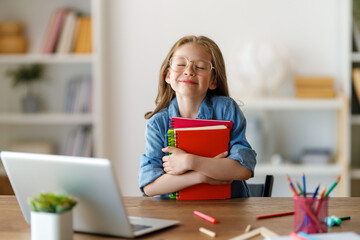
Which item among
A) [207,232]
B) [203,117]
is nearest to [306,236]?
[207,232]

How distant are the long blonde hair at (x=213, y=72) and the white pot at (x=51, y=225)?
0.67 metres

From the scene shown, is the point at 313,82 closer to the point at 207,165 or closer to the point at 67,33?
the point at 67,33

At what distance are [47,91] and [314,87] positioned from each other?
1.90m

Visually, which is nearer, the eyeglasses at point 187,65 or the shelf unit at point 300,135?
the eyeglasses at point 187,65

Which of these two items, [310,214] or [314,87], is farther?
[314,87]

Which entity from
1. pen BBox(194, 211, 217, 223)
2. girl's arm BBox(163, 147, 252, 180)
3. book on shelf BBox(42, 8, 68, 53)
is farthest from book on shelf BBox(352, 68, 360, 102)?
pen BBox(194, 211, 217, 223)

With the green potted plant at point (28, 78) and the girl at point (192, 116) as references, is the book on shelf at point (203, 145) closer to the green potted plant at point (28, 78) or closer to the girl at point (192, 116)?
the girl at point (192, 116)

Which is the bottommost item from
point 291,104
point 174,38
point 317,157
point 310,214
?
point 317,157

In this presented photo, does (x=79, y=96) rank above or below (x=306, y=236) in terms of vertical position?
above

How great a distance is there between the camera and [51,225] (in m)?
1.19

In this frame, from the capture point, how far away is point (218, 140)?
1.63m

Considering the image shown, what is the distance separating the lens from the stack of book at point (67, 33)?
3.85m

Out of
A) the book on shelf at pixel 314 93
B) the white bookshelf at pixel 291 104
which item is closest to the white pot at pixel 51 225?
the white bookshelf at pixel 291 104

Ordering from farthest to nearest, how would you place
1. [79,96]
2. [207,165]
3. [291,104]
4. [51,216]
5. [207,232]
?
[79,96]
[291,104]
[207,165]
[207,232]
[51,216]
